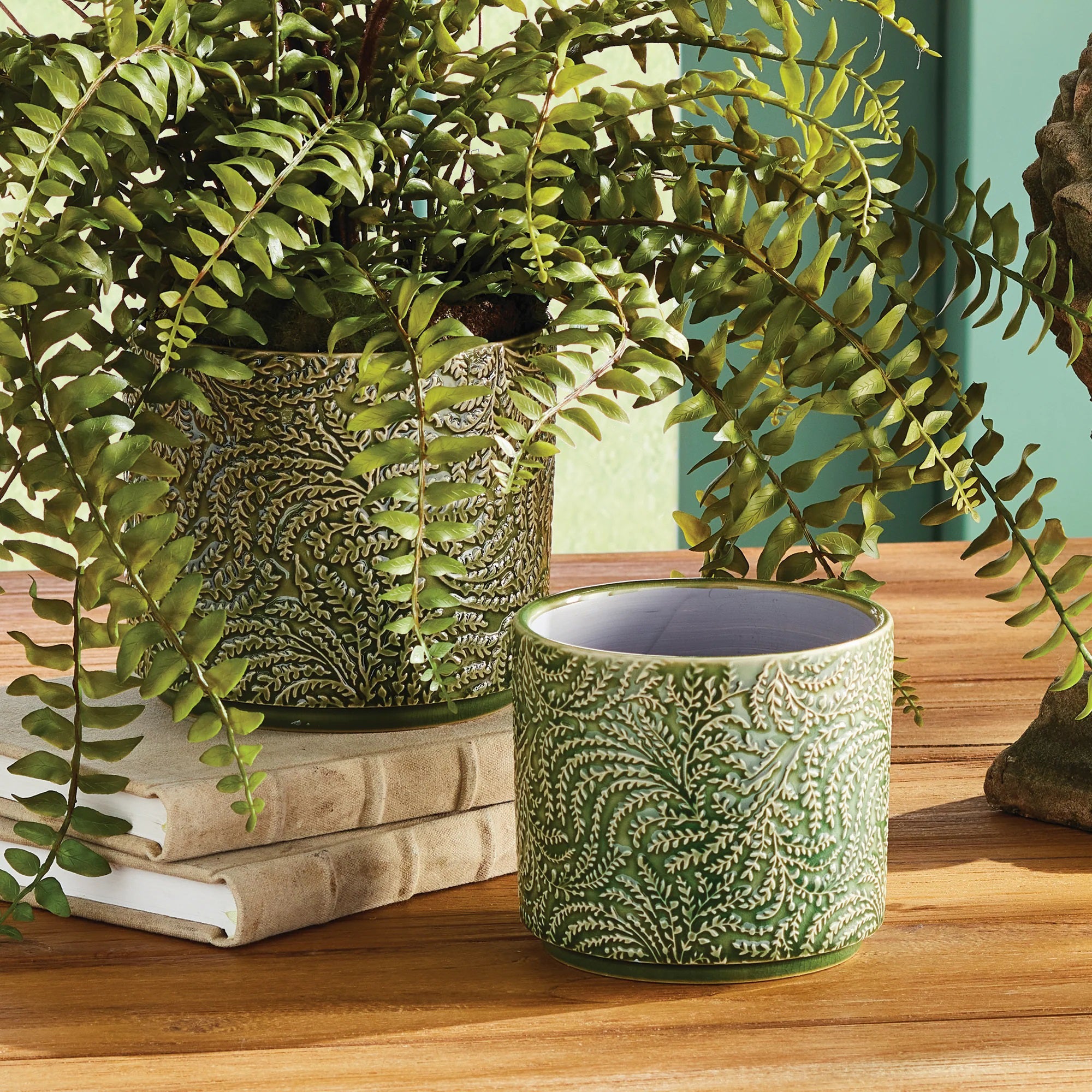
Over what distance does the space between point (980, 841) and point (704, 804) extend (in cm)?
23

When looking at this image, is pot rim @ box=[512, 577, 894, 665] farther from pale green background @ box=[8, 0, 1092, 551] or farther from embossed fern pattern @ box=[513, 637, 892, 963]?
pale green background @ box=[8, 0, 1092, 551]

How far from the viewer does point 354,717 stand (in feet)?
1.96

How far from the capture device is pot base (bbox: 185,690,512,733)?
598mm

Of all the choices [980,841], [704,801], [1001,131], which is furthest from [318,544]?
[1001,131]

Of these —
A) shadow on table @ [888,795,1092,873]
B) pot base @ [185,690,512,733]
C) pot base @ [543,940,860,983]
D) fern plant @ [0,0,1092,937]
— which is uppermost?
fern plant @ [0,0,1092,937]

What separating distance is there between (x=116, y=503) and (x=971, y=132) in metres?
1.95

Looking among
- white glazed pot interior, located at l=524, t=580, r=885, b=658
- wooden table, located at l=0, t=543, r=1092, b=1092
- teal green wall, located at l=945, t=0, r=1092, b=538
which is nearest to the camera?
wooden table, located at l=0, t=543, r=1092, b=1092

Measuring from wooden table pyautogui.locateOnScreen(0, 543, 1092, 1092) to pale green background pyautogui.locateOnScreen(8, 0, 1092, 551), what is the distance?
161 centimetres

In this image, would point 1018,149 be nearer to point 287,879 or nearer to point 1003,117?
point 1003,117

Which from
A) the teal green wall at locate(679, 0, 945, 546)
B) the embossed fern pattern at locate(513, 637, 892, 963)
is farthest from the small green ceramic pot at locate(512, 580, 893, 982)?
the teal green wall at locate(679, 0, 945, 546)

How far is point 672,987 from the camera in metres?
0.49

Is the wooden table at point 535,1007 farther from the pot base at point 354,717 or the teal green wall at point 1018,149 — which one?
the teal green wall at point 1018,149

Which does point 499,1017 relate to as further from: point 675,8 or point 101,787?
point 675,8

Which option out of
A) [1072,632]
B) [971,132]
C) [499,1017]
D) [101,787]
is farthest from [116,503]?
[971,132]
